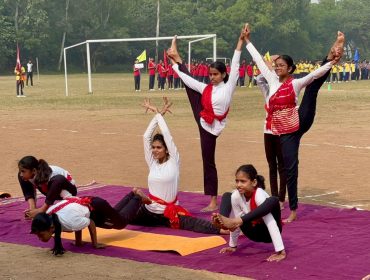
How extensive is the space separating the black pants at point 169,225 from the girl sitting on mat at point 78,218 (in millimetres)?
186

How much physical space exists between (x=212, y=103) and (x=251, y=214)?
7.78ft

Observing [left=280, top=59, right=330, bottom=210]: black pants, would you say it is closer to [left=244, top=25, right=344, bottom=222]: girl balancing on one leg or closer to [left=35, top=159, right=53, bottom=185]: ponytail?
[left=244, top=25, right=344, bottom=222]: girl balancing on one leg

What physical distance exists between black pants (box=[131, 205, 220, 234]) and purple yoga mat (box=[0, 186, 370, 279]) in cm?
8

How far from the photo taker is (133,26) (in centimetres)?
7169

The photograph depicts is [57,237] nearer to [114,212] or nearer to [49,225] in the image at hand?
[49,225]

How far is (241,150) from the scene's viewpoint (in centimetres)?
1323

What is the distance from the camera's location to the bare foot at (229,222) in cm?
591

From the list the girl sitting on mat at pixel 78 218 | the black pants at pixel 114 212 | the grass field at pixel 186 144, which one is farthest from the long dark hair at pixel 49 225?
the grass field at pixel 186 144

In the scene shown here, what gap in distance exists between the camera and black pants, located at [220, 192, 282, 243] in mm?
6012

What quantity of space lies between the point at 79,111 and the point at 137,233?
15482mm

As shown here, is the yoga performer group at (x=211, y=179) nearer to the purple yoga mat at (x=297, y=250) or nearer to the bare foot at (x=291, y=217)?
the bare foot at (x=291, y=217)

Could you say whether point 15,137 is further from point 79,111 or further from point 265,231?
point 265,231

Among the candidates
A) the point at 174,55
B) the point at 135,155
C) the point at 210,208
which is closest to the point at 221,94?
the point at 174,55

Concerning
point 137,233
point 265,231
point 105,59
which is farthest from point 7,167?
point 105,59
